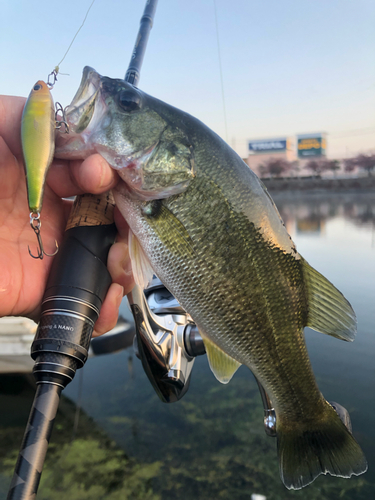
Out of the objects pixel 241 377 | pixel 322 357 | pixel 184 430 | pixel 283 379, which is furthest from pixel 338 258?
pixel 283 379

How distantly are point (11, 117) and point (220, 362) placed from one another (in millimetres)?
1294

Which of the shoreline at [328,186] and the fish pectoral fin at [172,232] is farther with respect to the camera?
the shoreline at [328,186]

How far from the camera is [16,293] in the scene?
140 cm

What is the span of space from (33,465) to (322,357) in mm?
4547

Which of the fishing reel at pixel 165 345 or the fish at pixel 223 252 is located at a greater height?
the fish at pixel 223 252

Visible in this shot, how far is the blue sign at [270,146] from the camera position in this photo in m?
81.2

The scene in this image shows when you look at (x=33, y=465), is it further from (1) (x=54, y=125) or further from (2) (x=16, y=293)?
(1) (x=54, y=125)

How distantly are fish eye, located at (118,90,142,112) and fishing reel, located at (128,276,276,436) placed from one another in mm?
837

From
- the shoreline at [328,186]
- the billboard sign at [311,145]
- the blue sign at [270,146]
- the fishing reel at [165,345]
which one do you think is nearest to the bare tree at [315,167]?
the billboard sign at [311,145]

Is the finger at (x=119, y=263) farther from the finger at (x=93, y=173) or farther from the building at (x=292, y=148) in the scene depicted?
the building at (x=292, y=148)

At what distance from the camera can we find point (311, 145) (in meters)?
80.5

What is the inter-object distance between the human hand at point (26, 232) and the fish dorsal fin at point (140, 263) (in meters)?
0.12

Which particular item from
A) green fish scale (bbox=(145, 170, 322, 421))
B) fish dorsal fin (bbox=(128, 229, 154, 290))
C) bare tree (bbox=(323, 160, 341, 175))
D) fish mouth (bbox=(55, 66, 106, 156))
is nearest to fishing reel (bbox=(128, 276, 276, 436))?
fish dorsal fin (bbox=(128, 229, 154, 290))

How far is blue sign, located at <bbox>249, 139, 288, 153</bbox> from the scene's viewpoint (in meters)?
81.2
